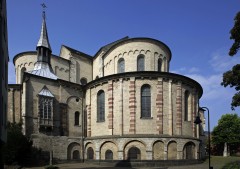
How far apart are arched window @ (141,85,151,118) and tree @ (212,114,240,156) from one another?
3380 centimetres

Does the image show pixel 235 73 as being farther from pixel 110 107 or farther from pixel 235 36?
pixel 110 107

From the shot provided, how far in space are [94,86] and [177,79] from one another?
1086 cm

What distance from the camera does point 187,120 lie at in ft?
104

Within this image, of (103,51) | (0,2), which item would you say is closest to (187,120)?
(103,51)

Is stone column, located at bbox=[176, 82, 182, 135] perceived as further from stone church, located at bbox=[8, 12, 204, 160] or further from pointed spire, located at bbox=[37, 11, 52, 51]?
pointed spire, located at bbox=[37, 11, 52, 51]

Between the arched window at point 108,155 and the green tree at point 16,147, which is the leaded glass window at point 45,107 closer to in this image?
the green tree at point 16,147

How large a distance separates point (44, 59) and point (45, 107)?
909 cm

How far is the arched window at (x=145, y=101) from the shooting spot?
29.8 meters

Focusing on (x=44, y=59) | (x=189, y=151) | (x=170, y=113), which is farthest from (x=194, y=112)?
(x=44, y=59)

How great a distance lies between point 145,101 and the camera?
1184 inches

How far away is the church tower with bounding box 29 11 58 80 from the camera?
116 feet

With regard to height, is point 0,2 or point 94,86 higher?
point 0,2

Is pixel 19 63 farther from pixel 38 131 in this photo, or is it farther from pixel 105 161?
pixel 105 161

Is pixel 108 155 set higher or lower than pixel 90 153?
higher
